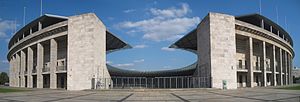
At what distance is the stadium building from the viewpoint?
39188 mm

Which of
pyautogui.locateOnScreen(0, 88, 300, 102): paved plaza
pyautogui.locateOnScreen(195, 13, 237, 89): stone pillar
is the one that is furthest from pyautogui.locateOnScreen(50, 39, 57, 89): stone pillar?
pyautogui.locateOnScreen(195, 13, 237, 89): stone pillar

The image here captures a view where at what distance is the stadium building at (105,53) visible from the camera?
39188 millimetres

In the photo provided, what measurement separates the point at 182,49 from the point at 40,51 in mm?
39040

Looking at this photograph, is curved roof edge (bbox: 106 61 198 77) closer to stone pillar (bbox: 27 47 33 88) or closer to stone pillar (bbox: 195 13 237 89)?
stone pillar (bbox: 27 47 33 88)

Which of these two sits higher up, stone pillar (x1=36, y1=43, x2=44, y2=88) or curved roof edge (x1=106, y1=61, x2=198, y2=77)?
stone pillar (x1=36, y1=43, x2=44, y2=88)

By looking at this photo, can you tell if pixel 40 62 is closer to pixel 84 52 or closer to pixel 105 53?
pixel 105 53

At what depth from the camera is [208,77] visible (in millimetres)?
39125

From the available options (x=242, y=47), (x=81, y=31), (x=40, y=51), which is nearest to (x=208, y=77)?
(x=242, y=47)

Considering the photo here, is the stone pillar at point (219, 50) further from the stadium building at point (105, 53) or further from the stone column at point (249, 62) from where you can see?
the stone column at point (249, 62)

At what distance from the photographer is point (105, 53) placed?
4456 cm

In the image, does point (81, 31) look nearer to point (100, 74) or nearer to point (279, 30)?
point (100, 74)

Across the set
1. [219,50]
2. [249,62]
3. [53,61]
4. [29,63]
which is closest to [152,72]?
[29,63]

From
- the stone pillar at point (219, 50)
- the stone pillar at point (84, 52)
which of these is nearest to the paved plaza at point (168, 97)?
the stone pillar at point (84, 52)

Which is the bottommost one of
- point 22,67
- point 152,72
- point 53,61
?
Answer: point 152,72
